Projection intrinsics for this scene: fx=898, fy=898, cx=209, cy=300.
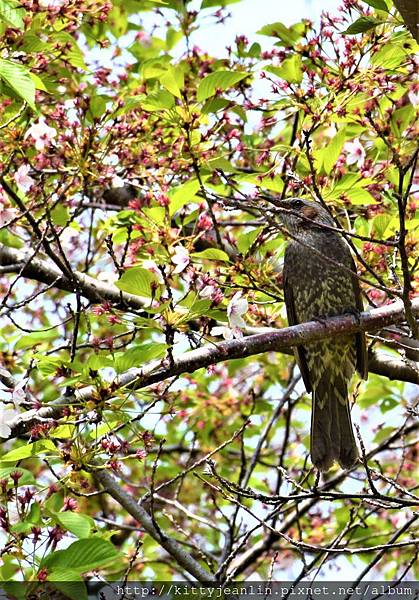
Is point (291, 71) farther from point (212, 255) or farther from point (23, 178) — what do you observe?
point (23, 178)

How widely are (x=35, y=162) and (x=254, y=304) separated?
1.28 meters

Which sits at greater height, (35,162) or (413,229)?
(35,162)

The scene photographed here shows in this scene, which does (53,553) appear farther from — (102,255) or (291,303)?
(102,255)

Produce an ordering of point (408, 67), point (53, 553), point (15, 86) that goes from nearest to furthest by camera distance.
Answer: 1. point (53, 553)
2. point (15, 86)
3. point (408, 67)

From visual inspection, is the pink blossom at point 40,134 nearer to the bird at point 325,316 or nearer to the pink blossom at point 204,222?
the pink blossom at point 204,222

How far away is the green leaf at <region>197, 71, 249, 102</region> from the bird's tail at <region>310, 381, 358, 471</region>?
190 cm

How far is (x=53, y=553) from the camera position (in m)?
2.81

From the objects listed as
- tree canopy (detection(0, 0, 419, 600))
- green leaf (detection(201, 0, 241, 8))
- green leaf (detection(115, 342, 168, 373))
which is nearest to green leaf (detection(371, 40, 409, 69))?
tree canopy (detection(0, 0, 419, 600))

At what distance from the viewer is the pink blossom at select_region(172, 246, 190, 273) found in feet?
11.2

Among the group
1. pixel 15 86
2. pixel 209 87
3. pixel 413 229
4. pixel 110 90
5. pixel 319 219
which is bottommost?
pixel 15 86

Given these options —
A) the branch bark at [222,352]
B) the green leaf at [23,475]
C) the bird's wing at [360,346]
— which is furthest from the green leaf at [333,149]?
the green leaf at [23,475]

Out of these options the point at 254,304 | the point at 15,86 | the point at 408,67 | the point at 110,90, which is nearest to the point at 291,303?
the point at 254,304

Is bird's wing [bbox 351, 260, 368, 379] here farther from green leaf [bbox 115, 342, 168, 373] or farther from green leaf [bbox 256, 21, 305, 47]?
green leaf [bbox 115, 342, 168, 373]

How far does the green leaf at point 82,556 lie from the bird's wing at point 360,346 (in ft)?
7.05
